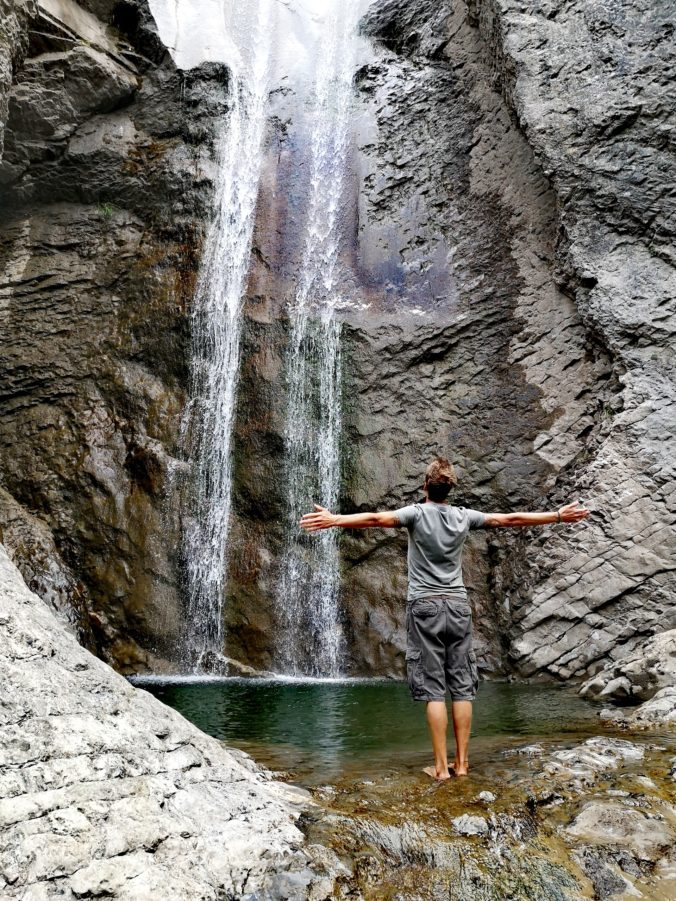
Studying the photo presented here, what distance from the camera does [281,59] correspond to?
15.9 metres

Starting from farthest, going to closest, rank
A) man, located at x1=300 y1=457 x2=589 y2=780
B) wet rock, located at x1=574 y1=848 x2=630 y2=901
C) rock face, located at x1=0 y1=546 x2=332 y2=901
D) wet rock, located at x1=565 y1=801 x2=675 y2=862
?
man, located at x1=300 y1=457 x2=589 y2=780, wet rock, located at x1=565 y1=801 x2=675 y2=862, wet rock, located at x1=574 y1=848 x2=630 y2=901, rock face, located at x1=0 y1=546 x2=332 y2=901

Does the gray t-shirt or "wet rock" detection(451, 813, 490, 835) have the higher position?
the gray t-shirt

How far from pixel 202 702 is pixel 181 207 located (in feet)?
30.2

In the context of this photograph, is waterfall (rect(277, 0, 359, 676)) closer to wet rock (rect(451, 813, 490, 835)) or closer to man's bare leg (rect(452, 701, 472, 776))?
man's bare leg (rect(452, 701, 472, 776))

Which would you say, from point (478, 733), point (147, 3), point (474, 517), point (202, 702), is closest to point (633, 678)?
point (478, 733)

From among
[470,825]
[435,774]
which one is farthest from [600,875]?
[435,774]

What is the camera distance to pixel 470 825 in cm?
290

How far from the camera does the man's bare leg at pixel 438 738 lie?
3.60 metres

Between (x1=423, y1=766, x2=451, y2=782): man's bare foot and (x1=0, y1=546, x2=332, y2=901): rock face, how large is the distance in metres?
0.86

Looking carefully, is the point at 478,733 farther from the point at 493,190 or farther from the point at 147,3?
the point at 147,3

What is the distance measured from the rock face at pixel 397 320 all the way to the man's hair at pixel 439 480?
5.36m

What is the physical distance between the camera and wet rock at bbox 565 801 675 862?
9.10 ft

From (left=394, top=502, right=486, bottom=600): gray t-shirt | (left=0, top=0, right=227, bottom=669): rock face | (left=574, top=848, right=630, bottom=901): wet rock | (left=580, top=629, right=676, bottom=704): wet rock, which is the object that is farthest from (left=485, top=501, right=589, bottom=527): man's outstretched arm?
(left=0, top=0, right=227, bottom=669): rock face

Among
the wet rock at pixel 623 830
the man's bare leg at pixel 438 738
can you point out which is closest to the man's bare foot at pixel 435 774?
the man's bare leg at pixel 438 738
